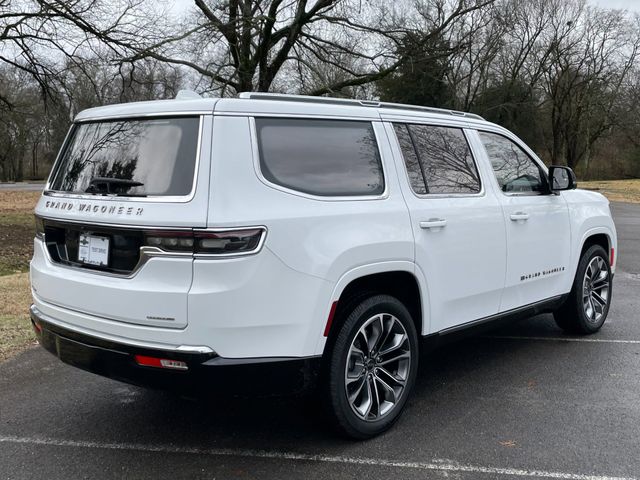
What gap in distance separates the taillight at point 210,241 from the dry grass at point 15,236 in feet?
27.3

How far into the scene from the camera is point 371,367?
11.8ft

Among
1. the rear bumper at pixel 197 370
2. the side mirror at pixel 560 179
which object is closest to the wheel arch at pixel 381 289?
the rear bumper at pixel 197 370

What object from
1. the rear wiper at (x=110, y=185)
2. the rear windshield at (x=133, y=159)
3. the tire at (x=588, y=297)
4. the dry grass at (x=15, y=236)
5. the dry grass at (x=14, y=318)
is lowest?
the dry grass at (x=15, y=236)

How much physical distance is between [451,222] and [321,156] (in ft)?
3.57

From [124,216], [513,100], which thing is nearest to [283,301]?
[124,216]

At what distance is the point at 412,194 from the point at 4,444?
113 inches

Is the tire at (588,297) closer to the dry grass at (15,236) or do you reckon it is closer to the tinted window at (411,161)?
the tinted window at (411,161)

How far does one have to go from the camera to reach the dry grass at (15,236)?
10703 mm

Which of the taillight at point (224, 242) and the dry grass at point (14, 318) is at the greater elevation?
the taillight at point (224, 242)

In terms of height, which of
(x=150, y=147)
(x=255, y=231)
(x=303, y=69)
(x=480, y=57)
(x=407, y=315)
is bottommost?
(x=407, y=315)

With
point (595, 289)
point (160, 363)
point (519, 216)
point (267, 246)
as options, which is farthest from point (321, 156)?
point (595, 289)

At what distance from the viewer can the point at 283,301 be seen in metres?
3.00

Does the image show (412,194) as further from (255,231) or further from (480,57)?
(480,57)

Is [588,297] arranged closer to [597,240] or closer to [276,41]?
[597,240]
